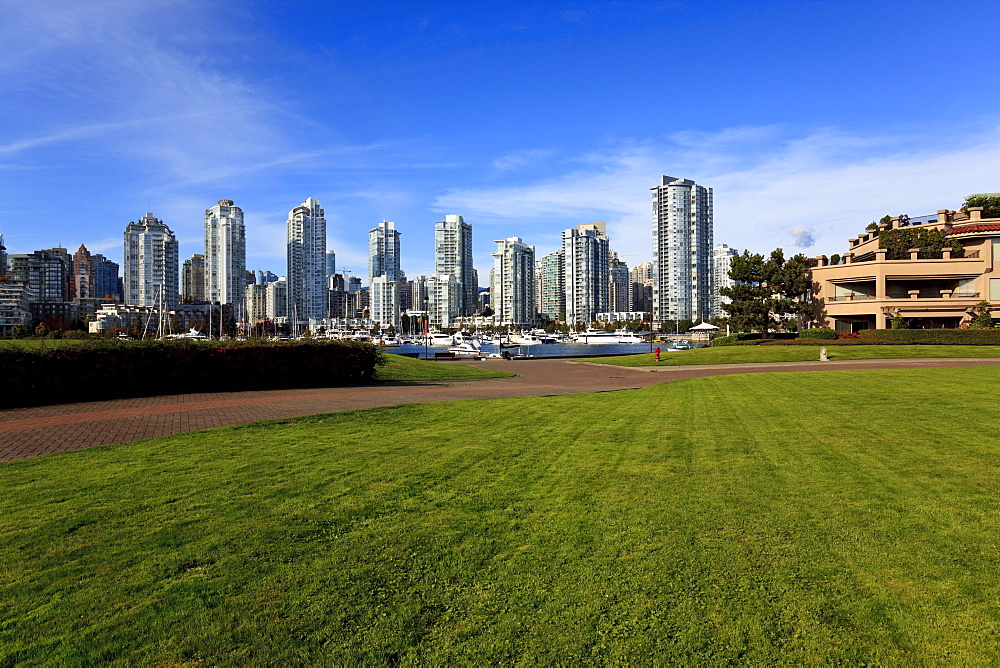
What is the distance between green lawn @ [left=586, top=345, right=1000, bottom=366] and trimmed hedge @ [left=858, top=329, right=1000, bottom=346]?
205 centimetres

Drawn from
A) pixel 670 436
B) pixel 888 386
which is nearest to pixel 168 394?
pixel 670 436

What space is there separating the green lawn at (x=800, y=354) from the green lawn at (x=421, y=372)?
14.3 metres

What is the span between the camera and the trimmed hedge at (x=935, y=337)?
150 ft

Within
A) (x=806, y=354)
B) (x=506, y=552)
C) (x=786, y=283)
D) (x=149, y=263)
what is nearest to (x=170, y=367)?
(x=506, y=552)

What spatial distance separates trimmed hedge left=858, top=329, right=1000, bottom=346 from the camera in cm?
4578

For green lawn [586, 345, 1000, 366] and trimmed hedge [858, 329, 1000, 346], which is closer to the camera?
green lawn [586, 345, 1000, 366]

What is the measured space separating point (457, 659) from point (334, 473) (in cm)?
445

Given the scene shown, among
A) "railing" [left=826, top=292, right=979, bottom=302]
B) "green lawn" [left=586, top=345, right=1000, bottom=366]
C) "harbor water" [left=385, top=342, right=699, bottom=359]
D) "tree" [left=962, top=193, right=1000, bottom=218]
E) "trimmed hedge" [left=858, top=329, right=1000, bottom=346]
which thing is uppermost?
"tree" [left=962, top=193, right=1000, bottom=218]

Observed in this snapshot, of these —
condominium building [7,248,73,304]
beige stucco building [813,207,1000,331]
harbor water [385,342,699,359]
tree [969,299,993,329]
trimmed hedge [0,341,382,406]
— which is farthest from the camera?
condominium building [7,248,73,304]

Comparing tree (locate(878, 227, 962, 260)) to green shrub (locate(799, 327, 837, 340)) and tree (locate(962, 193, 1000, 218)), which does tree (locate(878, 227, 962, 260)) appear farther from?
tree (locate(962, 193, 1000, 218))

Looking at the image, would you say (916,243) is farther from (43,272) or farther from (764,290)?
(43,272)

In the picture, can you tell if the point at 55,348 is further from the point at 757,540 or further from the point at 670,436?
the point at 757,540

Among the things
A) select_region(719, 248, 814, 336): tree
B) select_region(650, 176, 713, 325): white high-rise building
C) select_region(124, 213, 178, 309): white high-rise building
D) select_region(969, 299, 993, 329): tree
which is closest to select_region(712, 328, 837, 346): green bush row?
select_region(719, 248, 814, 336): tree

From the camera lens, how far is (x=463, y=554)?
4.97 meters
